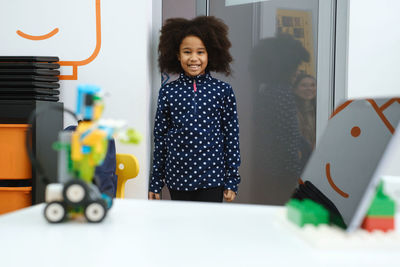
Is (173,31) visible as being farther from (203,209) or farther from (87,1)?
(203,209)

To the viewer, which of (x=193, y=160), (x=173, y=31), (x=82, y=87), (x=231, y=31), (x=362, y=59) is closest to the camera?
(x=82, y=87)

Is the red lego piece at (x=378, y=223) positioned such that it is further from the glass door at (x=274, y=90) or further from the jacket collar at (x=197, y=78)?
the glass door at (x=274, y=90)

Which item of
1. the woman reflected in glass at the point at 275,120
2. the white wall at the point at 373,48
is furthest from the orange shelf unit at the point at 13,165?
the white wall at the point at 373,48

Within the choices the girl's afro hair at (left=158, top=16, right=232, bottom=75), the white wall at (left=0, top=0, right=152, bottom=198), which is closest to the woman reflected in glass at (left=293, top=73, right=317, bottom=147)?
the girl's afro hair at (left=158, top=16, right=232, bottom=75)

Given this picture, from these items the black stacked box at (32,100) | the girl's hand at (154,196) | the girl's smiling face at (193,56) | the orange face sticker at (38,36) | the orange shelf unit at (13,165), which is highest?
the orange face sticker at (38,36)

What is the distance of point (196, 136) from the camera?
166cm

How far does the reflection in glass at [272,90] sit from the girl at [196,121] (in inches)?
12.5

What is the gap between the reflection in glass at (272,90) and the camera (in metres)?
2.10

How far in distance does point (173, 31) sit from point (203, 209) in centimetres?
128

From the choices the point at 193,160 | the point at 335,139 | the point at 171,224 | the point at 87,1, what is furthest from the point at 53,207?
the point at 87,1

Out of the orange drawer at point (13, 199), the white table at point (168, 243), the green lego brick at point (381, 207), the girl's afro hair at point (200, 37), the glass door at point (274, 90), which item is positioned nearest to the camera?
the white table at point (168, 243)

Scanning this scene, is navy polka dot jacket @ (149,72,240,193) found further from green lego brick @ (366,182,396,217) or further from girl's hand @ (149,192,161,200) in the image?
green lego brick @ (366,182,396,217)

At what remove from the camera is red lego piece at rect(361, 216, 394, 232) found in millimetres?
542

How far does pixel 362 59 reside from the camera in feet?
6.51
